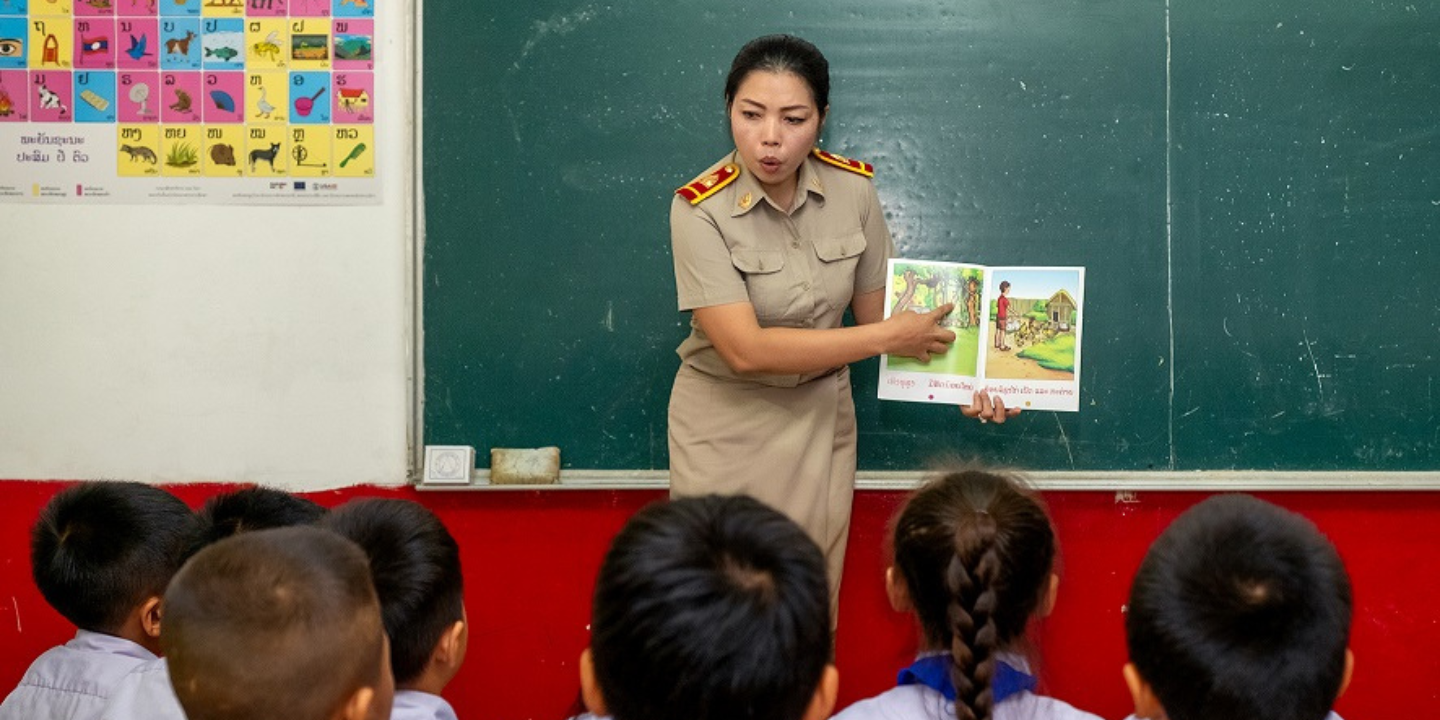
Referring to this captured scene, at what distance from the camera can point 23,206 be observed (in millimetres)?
3166

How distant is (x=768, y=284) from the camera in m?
2.72

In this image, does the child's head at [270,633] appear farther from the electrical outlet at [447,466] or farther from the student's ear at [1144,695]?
the electrical outlet at [447,466]

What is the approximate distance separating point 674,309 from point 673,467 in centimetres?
43

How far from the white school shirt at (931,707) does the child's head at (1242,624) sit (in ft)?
0.71

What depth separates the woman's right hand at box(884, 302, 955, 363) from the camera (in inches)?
105

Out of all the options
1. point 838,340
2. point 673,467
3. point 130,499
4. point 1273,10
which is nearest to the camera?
point 130,499

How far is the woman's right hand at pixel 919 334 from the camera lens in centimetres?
266

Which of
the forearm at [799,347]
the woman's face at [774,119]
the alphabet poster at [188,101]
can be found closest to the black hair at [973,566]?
the forearm at [799,347]

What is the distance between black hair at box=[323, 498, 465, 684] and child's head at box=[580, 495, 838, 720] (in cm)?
50

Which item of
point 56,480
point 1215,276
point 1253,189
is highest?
point 1253,189

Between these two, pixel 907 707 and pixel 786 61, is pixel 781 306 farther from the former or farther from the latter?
pixel 907 707

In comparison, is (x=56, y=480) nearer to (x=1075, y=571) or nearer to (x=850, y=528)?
(x=850, y=528)

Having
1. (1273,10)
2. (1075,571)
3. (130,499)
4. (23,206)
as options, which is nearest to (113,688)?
(130,499)

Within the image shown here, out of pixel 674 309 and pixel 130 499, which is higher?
pixel 674 309
